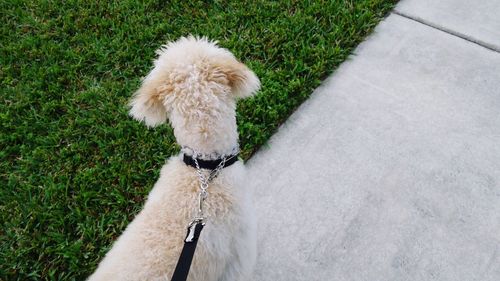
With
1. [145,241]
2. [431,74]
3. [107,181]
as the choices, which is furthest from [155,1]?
[145,241]

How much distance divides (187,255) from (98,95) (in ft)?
8.86

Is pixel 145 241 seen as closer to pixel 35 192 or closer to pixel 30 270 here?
pixel 30 270

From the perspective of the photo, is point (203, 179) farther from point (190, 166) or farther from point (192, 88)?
point (192, 88)

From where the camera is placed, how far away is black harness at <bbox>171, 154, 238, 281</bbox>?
163 centimetres

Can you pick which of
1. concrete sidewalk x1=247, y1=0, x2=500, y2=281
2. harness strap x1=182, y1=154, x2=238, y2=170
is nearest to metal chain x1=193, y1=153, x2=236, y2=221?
harness strap x1=182, y1=154, x2=238, y2=170

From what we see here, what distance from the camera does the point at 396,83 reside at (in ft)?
12.6

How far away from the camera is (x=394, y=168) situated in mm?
3293

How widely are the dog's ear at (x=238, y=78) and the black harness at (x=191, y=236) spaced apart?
34 cm

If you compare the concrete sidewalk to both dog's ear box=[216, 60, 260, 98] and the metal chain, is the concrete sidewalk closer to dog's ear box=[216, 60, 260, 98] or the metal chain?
the metal chain

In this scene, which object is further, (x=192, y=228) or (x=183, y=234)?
(x=183, y=234)

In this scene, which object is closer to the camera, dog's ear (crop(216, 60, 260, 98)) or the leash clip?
the leash clip

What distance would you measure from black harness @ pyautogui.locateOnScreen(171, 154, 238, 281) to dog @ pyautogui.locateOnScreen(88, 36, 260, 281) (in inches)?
1.1

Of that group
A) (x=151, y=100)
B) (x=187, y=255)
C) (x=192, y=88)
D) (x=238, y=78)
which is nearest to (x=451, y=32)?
(x=238, y=78)

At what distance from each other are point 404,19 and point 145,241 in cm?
365
